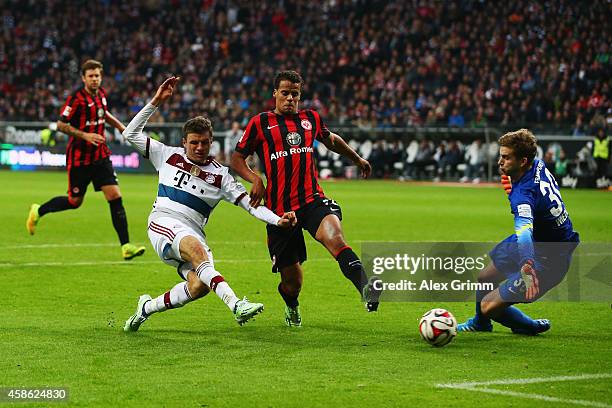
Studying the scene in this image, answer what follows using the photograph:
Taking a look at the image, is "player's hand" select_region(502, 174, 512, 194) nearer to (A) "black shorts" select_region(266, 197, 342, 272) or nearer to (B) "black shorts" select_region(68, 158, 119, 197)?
(A) "black shorts" select_region(266, 197, 342, 272)

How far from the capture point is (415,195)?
27422mm

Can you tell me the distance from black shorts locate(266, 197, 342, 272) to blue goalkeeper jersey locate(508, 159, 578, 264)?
1.57 m

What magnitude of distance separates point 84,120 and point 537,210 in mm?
7270

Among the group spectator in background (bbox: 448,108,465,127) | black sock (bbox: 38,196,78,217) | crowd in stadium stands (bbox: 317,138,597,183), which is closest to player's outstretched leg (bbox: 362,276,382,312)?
black sock (bbox: 38,196,78,217)

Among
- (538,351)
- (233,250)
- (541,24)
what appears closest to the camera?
(538,351)

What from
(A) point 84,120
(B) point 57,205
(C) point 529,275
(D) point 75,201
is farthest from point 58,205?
(C) point 529,275

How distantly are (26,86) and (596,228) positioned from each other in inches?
1364

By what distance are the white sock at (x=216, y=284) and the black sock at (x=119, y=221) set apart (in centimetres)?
561

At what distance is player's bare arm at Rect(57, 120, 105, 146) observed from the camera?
40.3 feet

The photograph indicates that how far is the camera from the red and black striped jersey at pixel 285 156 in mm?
8531

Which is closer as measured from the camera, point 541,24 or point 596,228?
point 596,228

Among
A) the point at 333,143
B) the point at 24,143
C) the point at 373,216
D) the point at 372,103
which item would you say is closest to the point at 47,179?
the point at 24,143

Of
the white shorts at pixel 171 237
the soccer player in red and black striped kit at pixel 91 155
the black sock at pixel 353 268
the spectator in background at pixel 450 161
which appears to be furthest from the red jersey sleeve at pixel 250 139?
the spectator in background at pixel 450 161

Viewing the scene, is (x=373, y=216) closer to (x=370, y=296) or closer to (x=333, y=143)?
(x=333, y=143)
